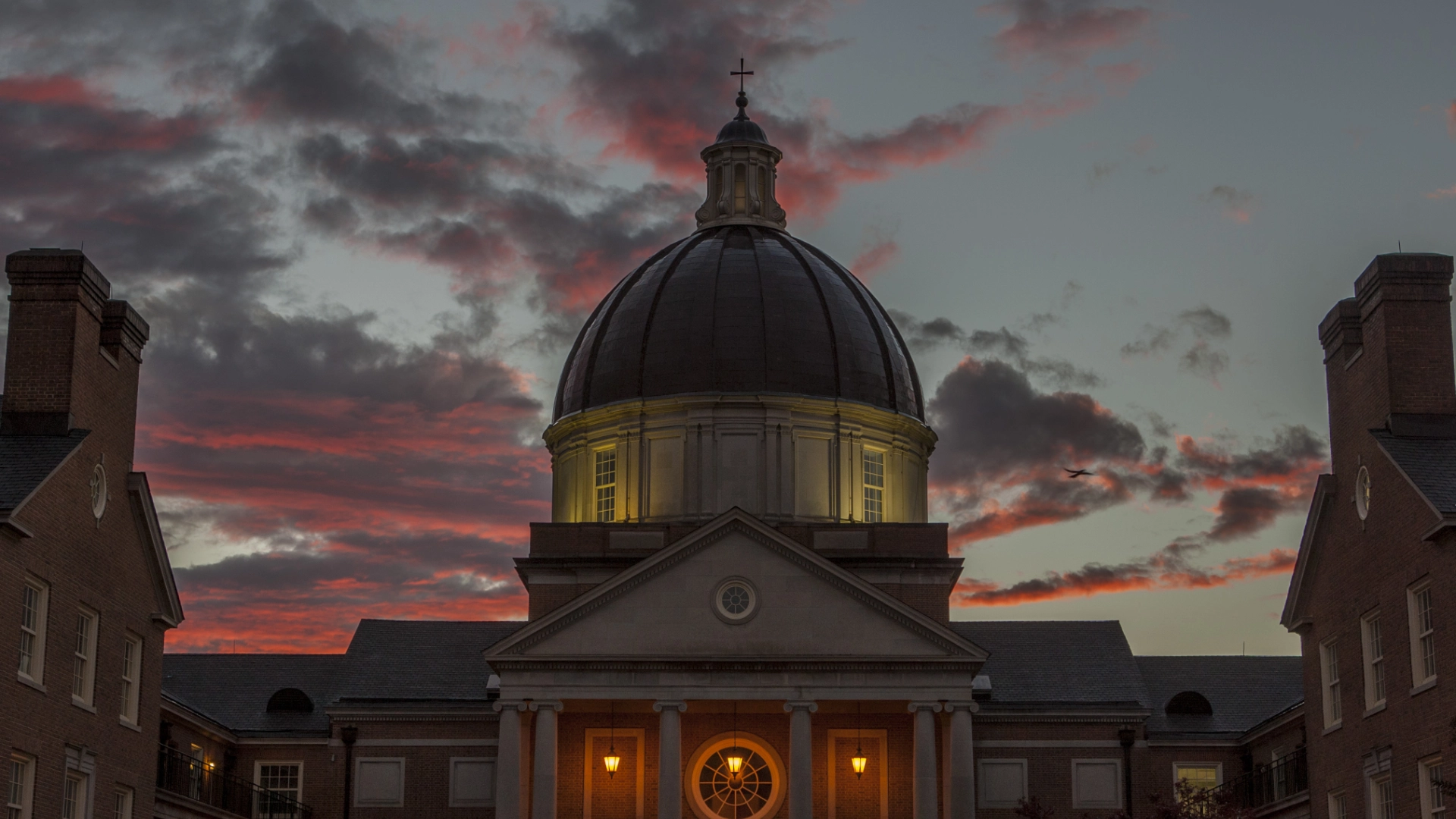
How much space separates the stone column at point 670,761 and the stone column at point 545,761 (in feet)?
8.48

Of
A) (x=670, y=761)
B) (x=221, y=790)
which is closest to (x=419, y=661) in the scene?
(x=221, y=790)

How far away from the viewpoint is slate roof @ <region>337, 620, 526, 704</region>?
179ft

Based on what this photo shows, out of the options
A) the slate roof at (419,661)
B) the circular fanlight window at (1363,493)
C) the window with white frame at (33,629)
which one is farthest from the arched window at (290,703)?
the circular fanlight window at (1363,493)

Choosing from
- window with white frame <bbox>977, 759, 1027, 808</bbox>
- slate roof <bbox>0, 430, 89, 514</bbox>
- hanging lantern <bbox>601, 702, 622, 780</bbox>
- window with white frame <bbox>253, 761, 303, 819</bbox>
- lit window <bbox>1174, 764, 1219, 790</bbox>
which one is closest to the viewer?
slate roof <bbox>0, 430, 89, 514</bbox>

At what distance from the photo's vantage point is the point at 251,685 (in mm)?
56625

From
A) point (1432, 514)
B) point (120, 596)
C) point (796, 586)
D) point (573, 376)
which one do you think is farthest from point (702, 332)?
point (1432, 514)

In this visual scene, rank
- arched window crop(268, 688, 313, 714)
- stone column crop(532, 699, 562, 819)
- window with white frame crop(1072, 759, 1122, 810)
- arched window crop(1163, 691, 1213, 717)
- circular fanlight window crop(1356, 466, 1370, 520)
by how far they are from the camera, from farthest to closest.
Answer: arched window crop(268, 688, 313, 714)
arched window crop(1163, 691, 1213, 717)
window with white frame crop(1072, 759, 1122, 810)
stone column crop(532, 699, 562, 819)
circular fanlight window crop(1356, 466, 1370, 520)

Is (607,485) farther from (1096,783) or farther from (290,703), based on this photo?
(1096,783)

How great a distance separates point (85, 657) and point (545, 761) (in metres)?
15.1

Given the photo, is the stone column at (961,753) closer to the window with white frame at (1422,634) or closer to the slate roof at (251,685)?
the window with white frame at (1422,634)

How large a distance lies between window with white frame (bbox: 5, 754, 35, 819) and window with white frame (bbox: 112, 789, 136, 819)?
5200mm

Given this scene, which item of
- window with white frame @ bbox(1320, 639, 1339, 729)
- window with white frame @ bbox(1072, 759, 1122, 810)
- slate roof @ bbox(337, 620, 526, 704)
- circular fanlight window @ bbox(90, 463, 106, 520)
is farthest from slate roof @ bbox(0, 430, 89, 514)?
window with white frame @ bbox(1072, 759, 1122, 810)

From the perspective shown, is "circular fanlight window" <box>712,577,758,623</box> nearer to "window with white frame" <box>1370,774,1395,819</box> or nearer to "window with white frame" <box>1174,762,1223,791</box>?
"window with white frame" <box>1174,762,1223,791</box>

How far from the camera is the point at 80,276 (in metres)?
34.4
